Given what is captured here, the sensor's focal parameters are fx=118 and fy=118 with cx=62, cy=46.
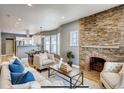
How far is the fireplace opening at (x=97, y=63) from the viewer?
1.71 metres

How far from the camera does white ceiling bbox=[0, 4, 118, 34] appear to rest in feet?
5.09

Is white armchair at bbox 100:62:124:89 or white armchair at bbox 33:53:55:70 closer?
white armchair at bbox 100:62:124:89

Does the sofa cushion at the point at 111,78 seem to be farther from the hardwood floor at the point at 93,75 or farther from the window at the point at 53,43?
the window at the point at 53,43

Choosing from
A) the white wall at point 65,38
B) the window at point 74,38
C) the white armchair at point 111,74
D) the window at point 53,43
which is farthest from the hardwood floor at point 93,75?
the window at point 53,43

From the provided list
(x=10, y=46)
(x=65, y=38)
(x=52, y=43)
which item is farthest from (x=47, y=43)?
(x=10, y=46)

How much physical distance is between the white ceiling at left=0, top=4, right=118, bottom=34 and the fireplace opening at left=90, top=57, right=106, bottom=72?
0.66 m

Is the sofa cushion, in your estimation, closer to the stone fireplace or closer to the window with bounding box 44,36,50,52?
the stone fireplace

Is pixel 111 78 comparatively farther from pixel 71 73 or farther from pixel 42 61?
pixel 42 61

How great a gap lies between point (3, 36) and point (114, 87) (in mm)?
1749

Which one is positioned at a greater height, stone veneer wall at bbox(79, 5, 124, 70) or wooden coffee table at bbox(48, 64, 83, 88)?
stone veneer wall at bbox(79, 5, 124, 70)

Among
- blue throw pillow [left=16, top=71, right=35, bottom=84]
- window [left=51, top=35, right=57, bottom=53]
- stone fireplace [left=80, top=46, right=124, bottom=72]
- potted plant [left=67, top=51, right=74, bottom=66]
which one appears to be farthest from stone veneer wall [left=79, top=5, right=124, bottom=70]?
blue throw pillow [left=16, top=71, right=35, bottom=84]

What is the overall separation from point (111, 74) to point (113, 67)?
0.35 ft

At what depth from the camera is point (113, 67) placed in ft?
5.67
